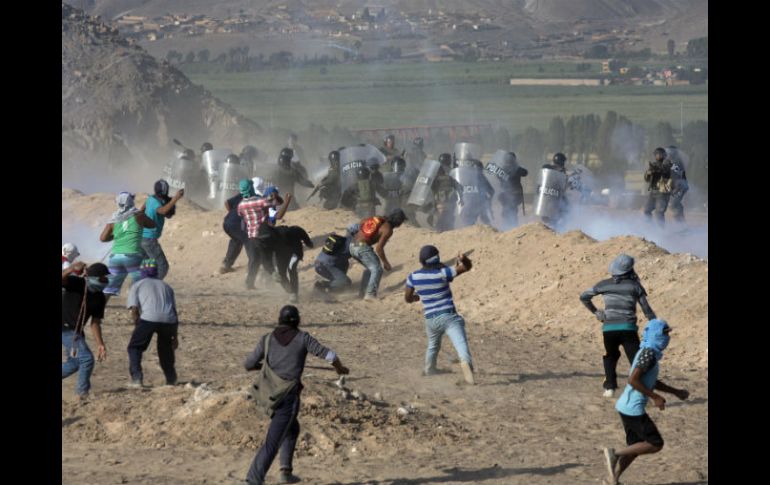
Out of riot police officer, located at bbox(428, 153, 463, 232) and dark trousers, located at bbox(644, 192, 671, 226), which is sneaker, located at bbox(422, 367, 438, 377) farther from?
dark trousers, located at bbox(644, 192, 671, 226)

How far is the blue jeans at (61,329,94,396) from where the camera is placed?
11.5 metres

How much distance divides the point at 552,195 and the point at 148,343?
1235 cm

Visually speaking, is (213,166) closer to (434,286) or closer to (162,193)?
(162,193)

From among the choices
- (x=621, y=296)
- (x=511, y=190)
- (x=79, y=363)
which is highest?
(x=511, y=190)

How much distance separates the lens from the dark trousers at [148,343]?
39.0 ft

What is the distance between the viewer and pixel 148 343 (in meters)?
12.1

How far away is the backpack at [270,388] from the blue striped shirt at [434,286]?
330cm

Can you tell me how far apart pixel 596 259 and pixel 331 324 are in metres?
3.54

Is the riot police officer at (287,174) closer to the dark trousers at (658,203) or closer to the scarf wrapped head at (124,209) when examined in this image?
the dark trousers at (658,203)

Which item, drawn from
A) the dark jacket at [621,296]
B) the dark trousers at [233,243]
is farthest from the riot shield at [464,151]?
the dark jacket at [621,296]

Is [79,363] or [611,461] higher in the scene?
[79,363]

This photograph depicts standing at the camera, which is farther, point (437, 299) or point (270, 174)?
point (270, 174)

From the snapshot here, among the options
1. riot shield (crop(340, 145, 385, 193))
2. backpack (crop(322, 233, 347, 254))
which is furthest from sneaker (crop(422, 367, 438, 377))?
riot shield (crop(340, 145, 385, 193))

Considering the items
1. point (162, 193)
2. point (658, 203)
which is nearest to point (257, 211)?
point (162, 193)
